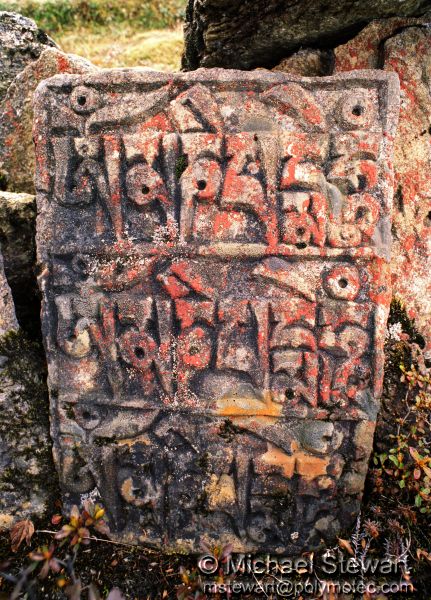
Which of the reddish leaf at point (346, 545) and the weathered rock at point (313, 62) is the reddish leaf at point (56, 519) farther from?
the weathered rock at point (313, 62)

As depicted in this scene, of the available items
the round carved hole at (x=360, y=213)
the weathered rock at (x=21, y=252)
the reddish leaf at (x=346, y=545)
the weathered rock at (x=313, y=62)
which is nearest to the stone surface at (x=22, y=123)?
the weathered rock at (x=21, y=252)

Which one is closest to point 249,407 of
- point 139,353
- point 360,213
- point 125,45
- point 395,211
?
point 139,353

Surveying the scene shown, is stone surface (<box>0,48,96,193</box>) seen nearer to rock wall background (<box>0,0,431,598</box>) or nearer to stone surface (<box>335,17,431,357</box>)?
rock wall background (<box>0,0,431,598</box>)

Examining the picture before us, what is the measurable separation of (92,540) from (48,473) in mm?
402

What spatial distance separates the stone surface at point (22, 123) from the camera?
3209 mm

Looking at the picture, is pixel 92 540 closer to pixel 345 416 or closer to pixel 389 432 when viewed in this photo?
pixel 345 416

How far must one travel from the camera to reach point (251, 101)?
7.98ft

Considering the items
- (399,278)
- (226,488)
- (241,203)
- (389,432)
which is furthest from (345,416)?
(241,203)

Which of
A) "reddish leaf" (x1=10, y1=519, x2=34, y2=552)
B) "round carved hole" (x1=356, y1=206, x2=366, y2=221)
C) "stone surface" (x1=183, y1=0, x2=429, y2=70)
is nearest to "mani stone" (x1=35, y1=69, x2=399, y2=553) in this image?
"round carved hole" (x1=356, y1=206, x2=366, y2=221)

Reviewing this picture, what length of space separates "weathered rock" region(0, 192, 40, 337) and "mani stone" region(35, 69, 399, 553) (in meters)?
0.46

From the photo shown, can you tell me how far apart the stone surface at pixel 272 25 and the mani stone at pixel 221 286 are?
569 mm

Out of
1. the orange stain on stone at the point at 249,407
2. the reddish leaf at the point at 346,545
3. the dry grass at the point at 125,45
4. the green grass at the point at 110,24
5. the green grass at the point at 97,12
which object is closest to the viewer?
the reddish leaf at the point at 346,545

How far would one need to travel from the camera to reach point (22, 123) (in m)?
3.24

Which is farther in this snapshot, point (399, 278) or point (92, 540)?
point (399, 278)
